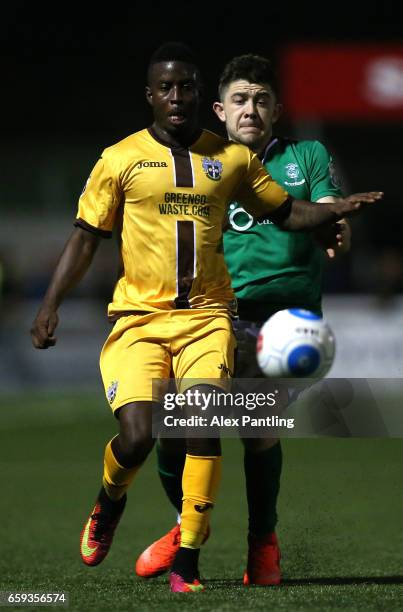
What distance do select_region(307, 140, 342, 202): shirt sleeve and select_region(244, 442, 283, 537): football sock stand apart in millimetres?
1126

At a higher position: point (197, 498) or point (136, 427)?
point (136, 427)

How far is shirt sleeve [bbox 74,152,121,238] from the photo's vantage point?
17.3 ft

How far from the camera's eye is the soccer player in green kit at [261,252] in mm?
5824

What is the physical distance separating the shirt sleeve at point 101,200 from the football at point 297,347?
77 cm

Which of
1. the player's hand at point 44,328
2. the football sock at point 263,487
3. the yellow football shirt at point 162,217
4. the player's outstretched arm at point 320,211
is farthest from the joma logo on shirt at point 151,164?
the football sock at point 263,487

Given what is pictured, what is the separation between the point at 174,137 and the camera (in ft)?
17.7

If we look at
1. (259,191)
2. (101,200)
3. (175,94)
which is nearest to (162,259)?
(101,200)

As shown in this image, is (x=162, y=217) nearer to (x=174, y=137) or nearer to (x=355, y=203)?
(x=174, y=137)

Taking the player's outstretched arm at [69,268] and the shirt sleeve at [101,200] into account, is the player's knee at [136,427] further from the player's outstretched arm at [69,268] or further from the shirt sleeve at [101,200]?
the shirt sleeve at [101,200]

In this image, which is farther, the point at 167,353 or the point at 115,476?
the point at 115,476

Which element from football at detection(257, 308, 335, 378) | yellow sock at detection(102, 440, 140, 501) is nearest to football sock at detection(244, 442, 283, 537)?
yellow sock at detection(102, 440, 140, 501)

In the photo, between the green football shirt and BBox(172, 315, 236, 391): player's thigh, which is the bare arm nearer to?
the green football shirt

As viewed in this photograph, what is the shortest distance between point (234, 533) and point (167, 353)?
247cm

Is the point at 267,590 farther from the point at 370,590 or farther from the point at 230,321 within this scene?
the point at 230,321
